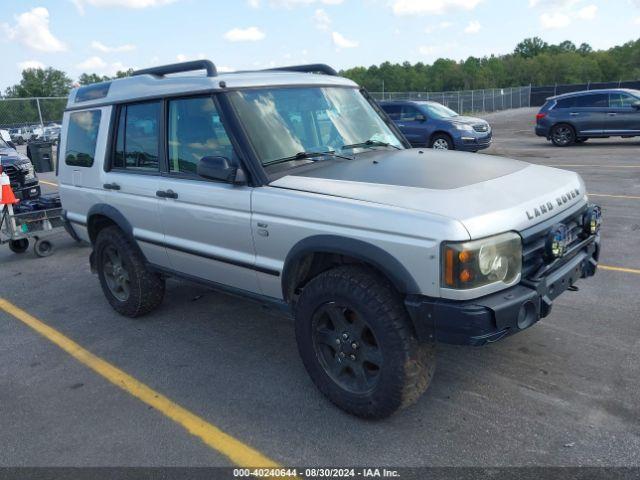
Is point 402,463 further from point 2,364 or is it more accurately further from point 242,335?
point 2,364

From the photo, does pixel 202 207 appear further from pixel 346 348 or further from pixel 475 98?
pixel 475 98

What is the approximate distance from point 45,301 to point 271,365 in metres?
3.06

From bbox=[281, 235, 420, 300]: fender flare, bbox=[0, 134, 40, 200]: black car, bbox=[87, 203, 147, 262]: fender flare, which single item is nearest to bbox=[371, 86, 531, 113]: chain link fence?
bbox=[0, 134, 40, 200]: black car

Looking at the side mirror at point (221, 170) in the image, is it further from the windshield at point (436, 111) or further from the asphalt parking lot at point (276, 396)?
the windshield at point (436, 111)

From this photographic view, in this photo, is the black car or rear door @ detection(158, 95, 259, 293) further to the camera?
the black car

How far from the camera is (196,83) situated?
3865mm

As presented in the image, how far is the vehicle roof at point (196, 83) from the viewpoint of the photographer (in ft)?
12.4

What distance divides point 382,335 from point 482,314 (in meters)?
0.54

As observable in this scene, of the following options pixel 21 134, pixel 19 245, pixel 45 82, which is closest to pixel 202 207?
pixel 19 245

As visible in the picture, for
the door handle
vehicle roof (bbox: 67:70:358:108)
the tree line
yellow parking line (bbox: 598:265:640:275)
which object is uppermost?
the tree line

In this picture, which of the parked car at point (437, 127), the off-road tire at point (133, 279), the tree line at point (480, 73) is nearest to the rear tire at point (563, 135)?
the parked car at point (437, 127)

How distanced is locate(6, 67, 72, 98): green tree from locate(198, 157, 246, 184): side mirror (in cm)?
8741

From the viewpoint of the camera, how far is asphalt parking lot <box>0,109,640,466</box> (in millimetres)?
2986

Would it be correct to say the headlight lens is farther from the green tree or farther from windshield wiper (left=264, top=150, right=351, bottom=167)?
the green tree
